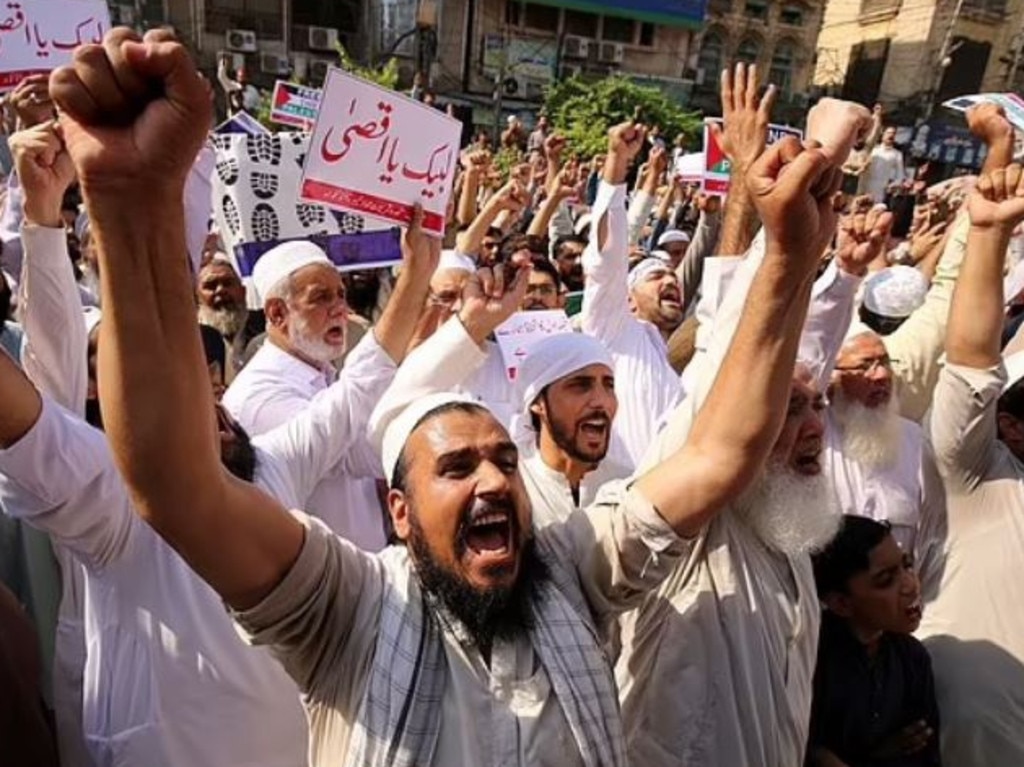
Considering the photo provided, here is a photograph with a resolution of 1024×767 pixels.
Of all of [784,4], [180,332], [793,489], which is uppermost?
[784,4]

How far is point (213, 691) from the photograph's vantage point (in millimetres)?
1814

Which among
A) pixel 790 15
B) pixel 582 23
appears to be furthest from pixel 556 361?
pixel 790 15

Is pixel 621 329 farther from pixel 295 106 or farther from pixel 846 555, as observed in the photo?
pixel 295 106

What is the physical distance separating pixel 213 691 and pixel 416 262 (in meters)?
1.45

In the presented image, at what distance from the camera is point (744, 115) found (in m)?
2.25

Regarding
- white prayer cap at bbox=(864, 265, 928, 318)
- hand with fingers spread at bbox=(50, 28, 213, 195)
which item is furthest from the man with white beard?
white prayer cap at bbox=(864, 265, 928, 318)

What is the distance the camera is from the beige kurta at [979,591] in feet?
7.45

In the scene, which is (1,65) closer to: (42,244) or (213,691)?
(42,244)

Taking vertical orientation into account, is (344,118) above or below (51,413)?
above

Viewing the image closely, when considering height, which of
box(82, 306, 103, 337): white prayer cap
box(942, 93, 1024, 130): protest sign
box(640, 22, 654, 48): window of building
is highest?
box(640, 22, 654, 48): window of building

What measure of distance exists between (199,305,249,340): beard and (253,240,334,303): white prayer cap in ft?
3.73

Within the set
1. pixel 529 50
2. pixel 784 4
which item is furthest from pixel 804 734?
pixel 784 4

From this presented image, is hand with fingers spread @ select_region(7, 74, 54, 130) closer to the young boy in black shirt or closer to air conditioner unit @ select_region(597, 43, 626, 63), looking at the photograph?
the young boy in black shirt

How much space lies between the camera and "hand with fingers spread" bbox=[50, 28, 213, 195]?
966 millimetres
